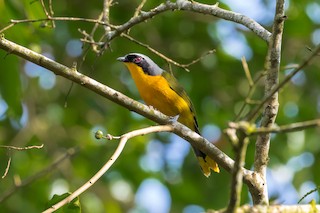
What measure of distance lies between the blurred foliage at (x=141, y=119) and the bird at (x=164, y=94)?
180 cm

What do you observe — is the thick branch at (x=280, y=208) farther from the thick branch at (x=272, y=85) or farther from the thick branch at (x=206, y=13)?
the thick branch at (x=206, y=13)

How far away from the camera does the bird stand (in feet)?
19.5

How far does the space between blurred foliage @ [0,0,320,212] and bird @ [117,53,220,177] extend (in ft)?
5.89

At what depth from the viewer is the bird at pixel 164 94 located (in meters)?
5.93

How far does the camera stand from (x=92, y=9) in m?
8.43

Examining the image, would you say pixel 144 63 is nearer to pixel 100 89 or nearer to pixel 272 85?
pixel 100 89

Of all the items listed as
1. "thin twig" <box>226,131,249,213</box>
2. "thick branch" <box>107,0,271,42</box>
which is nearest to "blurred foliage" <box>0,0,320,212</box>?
"thick branch" <box>107,0,271,42</box>

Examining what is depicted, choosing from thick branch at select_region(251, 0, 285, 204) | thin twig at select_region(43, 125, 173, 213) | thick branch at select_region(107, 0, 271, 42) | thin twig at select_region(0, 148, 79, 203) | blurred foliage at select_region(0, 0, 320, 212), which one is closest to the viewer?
thin twig at select_region(43, 125, 173, 213)

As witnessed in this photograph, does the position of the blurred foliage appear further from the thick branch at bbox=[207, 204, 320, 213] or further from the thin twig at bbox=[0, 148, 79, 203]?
the thick branch at bbox=[207, 204, 320, 213]

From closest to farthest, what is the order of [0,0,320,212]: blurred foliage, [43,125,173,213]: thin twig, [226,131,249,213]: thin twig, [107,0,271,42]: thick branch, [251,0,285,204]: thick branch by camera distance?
[226,131,249,213]: thin twig, [43,125,173,213]: thin twig, [251,0,285,204]: thick branch, [107,0,271,42]: thick branch, [0,0,320,212]: blurred foliage

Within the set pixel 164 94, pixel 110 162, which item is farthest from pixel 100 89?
pixel 164 94

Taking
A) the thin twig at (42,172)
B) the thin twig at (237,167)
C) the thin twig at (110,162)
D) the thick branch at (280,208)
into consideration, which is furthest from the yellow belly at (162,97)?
the thin twig at (237,167)

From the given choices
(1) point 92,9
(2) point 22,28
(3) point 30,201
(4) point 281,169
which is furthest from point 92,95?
(2) point 22,28

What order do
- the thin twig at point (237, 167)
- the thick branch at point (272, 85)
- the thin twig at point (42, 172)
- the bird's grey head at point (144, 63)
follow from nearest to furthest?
the thin twig at point (237, 167) → the thick branch at point (272, 85) → the thin twig at point (42, 172) → the bird's grey head at point (144, 63)
